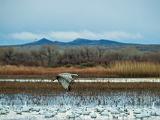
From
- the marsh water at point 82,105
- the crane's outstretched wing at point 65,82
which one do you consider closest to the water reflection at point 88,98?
the marsh water at point 82,105

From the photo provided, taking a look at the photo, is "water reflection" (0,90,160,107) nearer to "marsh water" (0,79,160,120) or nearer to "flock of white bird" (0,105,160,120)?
"marsh water" (0,79,160,120)

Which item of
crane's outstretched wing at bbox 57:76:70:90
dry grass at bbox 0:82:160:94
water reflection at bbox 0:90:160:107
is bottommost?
water reflection at bbox 0:90:160:107

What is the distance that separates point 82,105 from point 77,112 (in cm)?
230

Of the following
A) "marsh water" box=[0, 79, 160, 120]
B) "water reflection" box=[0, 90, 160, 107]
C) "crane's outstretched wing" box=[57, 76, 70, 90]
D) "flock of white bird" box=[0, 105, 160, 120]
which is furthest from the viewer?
"crane's outstretched wing" box=[57, 76, 70, 90]

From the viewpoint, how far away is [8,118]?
16.1 meters

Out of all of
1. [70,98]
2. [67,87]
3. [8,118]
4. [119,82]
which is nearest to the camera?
[8,118]

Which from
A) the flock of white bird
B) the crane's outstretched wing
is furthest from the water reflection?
the crane's outstretched wing

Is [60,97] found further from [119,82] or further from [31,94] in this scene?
[119,82]

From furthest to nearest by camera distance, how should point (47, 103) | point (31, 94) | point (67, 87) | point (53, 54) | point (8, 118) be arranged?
point (53, 54) → point (67, 87) → point (31, 94) → point (47, 103) → point (8, 118)

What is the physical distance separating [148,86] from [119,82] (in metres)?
2.68

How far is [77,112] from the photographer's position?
17453 mm

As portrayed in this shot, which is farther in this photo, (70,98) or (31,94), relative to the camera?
(31,94)

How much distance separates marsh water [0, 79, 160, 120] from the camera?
651 inches

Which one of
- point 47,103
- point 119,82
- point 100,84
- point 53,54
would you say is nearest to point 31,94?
point 47,103
